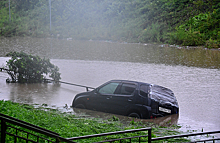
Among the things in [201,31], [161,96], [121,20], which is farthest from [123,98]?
[121,20]

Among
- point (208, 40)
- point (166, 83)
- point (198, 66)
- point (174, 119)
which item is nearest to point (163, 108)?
point (174, 119)

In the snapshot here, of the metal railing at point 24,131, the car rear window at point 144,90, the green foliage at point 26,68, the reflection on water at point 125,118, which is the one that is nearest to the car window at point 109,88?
the reflection on water at point 125,118

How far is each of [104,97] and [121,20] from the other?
5121 centimetres

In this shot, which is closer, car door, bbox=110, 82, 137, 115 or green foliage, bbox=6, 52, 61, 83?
car door, bbox=110, 82, 137, 115

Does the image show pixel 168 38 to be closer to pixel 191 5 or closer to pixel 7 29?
pixel 191 5

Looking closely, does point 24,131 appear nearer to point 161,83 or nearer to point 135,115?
point 135,115

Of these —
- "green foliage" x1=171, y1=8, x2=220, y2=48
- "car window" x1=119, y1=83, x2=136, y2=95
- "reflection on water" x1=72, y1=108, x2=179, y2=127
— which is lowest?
"reflection on water" x1=72, y1=108, x2=179, y2=127

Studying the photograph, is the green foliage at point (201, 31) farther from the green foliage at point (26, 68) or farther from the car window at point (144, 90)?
the car window at point (144, 90)

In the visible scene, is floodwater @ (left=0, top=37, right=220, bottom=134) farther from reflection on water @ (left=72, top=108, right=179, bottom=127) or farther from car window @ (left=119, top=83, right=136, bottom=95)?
car window @ (left=119, top=83, right=136, bottom=95)

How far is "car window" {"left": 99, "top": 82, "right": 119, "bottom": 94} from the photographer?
10.6m

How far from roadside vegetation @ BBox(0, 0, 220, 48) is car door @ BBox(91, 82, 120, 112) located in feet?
95.6

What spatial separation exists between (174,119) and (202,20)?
119ft

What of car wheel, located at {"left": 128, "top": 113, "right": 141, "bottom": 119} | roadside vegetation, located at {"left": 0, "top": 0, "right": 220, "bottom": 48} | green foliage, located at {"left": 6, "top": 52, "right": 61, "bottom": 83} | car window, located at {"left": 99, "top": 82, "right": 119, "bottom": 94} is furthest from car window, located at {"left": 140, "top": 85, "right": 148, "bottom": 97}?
roadside vegetation, located at {"left": 0, "top": 0, "right": 220, "bottom": 48}

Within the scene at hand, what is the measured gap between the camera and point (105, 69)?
866 inches
